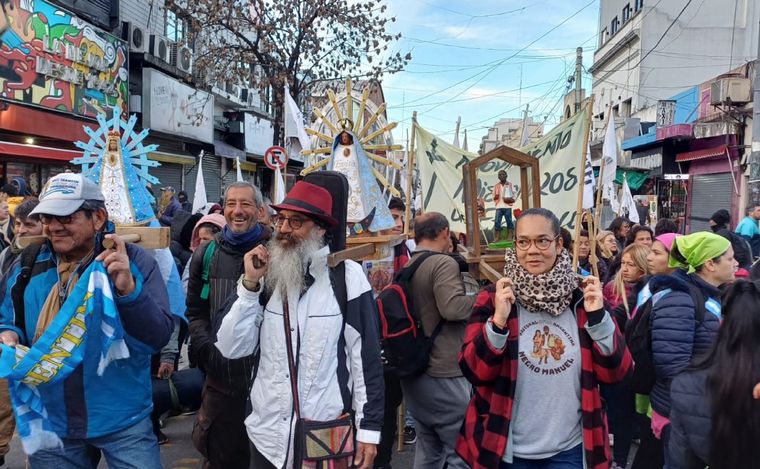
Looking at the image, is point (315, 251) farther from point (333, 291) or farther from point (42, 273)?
point (42, 273)

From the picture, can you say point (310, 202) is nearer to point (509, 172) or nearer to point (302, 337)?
point (302, 337)

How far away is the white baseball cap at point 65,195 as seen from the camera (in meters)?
2.76

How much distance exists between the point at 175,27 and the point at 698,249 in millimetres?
21887

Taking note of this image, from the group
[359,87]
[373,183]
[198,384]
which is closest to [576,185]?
[373,183]

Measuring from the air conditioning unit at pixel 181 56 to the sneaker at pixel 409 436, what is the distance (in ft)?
57.1

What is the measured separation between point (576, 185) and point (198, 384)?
3.12 meters

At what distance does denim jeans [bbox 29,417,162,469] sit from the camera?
2895mm

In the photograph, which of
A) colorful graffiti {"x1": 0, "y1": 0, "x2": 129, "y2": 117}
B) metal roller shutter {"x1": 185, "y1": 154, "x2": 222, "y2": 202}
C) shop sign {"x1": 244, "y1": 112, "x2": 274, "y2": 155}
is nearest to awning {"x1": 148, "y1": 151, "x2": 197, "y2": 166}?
colorful graffiti {"x1": 0, "y1": 0, "x2": 129, "y2": 117}

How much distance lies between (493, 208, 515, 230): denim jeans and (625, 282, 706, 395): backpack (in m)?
1.40

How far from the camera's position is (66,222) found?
9.33ft

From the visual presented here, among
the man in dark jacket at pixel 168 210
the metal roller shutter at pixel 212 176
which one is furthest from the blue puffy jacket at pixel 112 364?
the metal roller shutter at pixel 212 176

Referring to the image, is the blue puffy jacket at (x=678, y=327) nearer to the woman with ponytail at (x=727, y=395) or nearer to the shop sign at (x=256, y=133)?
the woman with ponytail at (x=727, y=395)

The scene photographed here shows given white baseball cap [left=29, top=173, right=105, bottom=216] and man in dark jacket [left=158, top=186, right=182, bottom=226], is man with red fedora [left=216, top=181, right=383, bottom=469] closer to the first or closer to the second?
white baseball cap [left=29, top=173, right=105, bottom=216]

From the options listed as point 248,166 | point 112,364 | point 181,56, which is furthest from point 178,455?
point 248,166
